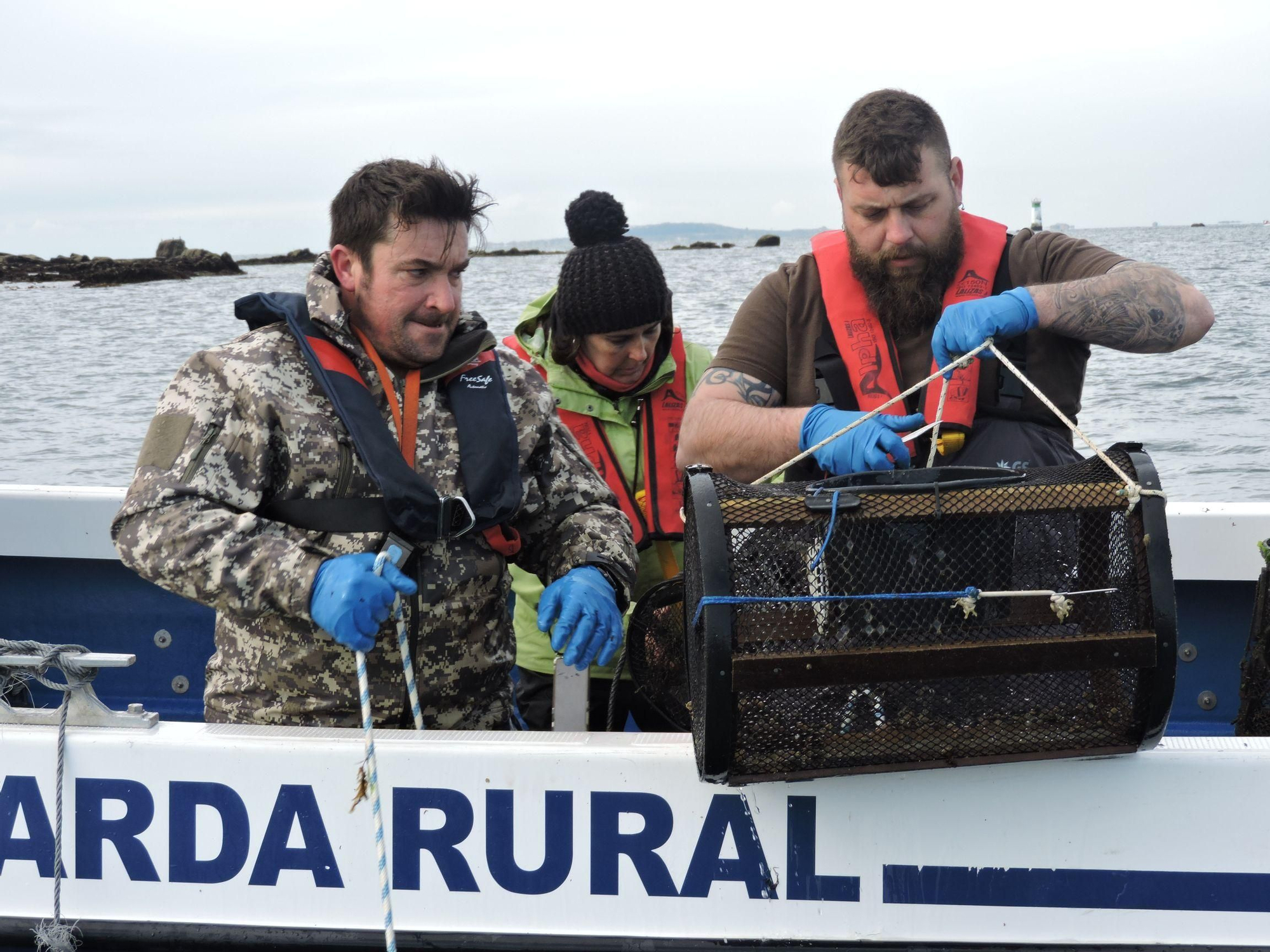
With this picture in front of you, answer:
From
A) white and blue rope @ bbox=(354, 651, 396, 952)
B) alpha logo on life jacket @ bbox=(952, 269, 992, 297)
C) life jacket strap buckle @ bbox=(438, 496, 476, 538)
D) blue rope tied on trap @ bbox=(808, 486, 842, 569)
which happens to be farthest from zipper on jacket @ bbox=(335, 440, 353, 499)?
alpha logo on life jacket @ bbox=(952, 269, 992, 297)

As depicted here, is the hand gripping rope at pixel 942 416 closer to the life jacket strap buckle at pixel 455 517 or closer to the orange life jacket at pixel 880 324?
the orange life jacket at pixel 880 324

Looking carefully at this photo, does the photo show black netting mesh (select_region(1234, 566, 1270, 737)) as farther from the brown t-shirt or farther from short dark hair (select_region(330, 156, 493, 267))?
short dark hair (select_region(330, 156, 493, 267))

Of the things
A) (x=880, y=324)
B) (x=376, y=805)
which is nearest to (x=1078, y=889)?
(x=376, y=805)

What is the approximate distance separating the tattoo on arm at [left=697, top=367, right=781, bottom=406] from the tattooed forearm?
728 mm

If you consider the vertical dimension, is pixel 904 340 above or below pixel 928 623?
above

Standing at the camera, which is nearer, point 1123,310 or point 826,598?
point 826,598

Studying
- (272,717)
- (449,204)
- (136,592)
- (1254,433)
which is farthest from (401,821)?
(1254,433)

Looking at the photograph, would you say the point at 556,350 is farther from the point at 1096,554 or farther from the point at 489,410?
the point at 1096,554

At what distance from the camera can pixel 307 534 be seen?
2391 mm

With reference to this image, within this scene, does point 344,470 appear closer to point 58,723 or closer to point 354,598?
point 354,598

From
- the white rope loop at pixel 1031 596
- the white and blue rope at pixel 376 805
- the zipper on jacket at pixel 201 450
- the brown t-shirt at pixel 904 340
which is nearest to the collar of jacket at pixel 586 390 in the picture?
the brown t-shirt at pixel 904 340

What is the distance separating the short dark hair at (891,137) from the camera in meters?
2.88

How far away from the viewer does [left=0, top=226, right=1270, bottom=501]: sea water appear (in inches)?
398

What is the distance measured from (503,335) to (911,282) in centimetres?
749
